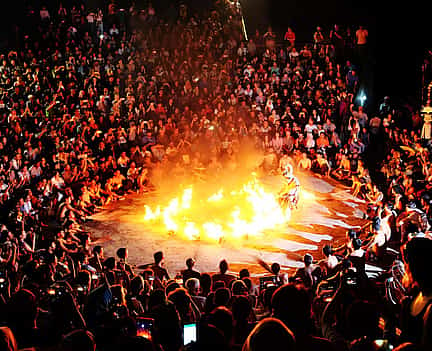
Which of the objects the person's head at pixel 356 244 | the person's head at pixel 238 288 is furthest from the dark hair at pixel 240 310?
the person's head at pixel 356 244

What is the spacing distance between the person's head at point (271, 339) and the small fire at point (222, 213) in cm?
→ 934

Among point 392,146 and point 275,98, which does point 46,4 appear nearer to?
point 275,98

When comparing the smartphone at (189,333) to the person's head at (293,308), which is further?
the smartphone at (189,333)

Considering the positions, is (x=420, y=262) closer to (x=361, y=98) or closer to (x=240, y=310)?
(x=240, y=310)

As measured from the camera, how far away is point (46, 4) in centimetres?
2559

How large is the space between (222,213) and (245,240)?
6.47 feet

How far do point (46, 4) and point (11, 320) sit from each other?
24377 millimetres

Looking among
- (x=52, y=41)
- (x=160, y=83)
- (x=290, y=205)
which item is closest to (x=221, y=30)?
(x=160, y=83)

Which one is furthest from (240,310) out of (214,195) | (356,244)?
(214,195)

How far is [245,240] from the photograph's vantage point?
40.4ft

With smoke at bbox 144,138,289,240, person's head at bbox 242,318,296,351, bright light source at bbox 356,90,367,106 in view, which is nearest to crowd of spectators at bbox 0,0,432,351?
person's head at bbox 242,318,296,351

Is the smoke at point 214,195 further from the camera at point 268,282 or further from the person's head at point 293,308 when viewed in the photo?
the person's head at point 293,308

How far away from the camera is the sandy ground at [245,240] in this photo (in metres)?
11.2

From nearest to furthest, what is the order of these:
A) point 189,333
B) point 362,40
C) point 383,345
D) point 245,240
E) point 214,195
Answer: point 383,345 < point 189,333 < point 245,240 < point 214,195 < point 362,40
